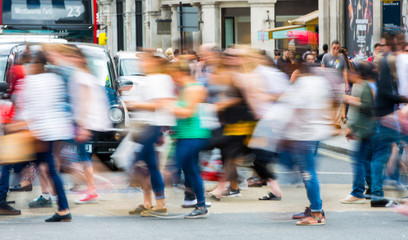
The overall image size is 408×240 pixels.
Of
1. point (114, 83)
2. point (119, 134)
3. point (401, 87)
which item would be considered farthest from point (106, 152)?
point (401, 87)

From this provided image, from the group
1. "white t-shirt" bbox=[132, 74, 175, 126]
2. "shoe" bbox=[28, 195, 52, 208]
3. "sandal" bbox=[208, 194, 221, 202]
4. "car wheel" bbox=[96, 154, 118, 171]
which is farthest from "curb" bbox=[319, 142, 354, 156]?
"white t-shirt" bbox=[132, 74, 175, 126]

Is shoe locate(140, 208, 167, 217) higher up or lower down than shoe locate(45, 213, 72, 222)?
lower down

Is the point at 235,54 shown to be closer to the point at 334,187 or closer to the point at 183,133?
the point at 183,133

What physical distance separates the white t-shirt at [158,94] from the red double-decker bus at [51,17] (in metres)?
12.0

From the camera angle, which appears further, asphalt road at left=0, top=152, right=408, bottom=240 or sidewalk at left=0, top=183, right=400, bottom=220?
sidewalk at left=0, top=183, right=400, bottom=220

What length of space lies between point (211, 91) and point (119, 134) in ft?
13.2

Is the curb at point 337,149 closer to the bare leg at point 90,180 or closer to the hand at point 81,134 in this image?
the bare leg at point 90,180

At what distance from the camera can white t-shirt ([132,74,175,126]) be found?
8336 millimetres

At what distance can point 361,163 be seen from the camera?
366 inches

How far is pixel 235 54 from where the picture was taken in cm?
862

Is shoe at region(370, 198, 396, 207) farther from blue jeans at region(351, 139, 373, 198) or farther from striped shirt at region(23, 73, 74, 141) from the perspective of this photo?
striped shirt at region(23, 73, 74, 141)

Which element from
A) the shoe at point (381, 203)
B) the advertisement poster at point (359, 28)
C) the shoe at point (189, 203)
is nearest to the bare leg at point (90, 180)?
the shoe at point (189, 203)

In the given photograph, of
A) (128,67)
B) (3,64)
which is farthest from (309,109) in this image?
(128,67)

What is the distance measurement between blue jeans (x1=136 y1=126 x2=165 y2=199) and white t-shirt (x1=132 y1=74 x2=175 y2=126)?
0.35 feet
